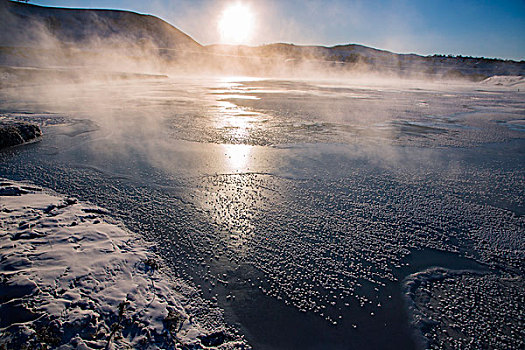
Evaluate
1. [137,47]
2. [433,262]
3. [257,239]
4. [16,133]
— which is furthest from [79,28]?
[433,262]

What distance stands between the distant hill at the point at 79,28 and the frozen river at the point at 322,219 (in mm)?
35948

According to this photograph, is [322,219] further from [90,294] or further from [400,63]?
[400,63]

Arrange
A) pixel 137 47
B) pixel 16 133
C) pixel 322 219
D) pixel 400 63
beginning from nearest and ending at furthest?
pixel 322 219
pixel 16 133
pixel 137 47
pixel 400 63

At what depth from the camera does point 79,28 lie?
40281 mm

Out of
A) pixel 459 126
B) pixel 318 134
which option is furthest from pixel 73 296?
pixel 459 126

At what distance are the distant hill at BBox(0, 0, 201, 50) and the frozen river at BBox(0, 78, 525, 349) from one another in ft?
118

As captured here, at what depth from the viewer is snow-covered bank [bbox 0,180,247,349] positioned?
1.24m

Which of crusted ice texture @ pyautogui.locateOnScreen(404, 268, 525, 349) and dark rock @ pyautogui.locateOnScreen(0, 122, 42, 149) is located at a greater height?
dark rock @ pyautogui.locateOnScreen(0, 122, 42, 149)

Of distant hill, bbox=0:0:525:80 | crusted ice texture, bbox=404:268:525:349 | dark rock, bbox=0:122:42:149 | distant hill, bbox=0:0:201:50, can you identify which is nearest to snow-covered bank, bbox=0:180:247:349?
crusted ice texture, bbox=404:268:525:349

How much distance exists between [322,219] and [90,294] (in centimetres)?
172

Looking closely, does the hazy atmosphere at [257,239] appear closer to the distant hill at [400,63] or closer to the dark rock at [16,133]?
the dark rock at [16,133]

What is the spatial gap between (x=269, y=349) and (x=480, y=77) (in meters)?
45.9

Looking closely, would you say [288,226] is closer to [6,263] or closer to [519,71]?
[6,263]

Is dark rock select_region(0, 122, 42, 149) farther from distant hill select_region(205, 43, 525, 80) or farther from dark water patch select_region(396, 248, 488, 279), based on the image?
distant hill select_region(205, 43, 525, 80)
